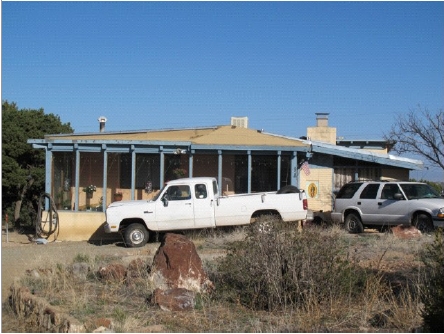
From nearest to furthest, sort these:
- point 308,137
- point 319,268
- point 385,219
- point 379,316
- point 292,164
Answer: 1. point 379,316
2. point 319,268
3. point 385,219
4. point 292,164
5. point 308,137

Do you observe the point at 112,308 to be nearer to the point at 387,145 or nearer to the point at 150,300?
the point at 150,300

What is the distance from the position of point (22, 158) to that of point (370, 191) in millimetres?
16831

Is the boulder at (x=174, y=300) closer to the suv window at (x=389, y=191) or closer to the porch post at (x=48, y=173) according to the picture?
the suv window at (x=389, y=191)

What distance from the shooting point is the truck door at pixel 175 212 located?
1720 centimetres

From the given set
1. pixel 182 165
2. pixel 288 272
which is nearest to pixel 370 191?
pixel 182 165

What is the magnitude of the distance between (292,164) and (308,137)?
4755mm

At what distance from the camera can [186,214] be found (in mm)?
17203

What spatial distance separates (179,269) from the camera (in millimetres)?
9695

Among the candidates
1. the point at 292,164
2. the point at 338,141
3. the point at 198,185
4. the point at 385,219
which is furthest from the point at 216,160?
the point at 338,141

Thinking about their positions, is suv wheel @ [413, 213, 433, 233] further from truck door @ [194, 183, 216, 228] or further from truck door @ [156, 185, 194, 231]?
truck door @ [156, 185, 194, 231]

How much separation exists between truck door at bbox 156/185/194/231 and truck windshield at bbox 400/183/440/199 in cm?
636

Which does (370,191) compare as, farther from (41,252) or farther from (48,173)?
(48,173)

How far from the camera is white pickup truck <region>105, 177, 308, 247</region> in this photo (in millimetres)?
17172

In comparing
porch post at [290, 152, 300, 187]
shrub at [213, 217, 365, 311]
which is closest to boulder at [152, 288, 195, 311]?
shrub at [213, 217, 365, 311]
